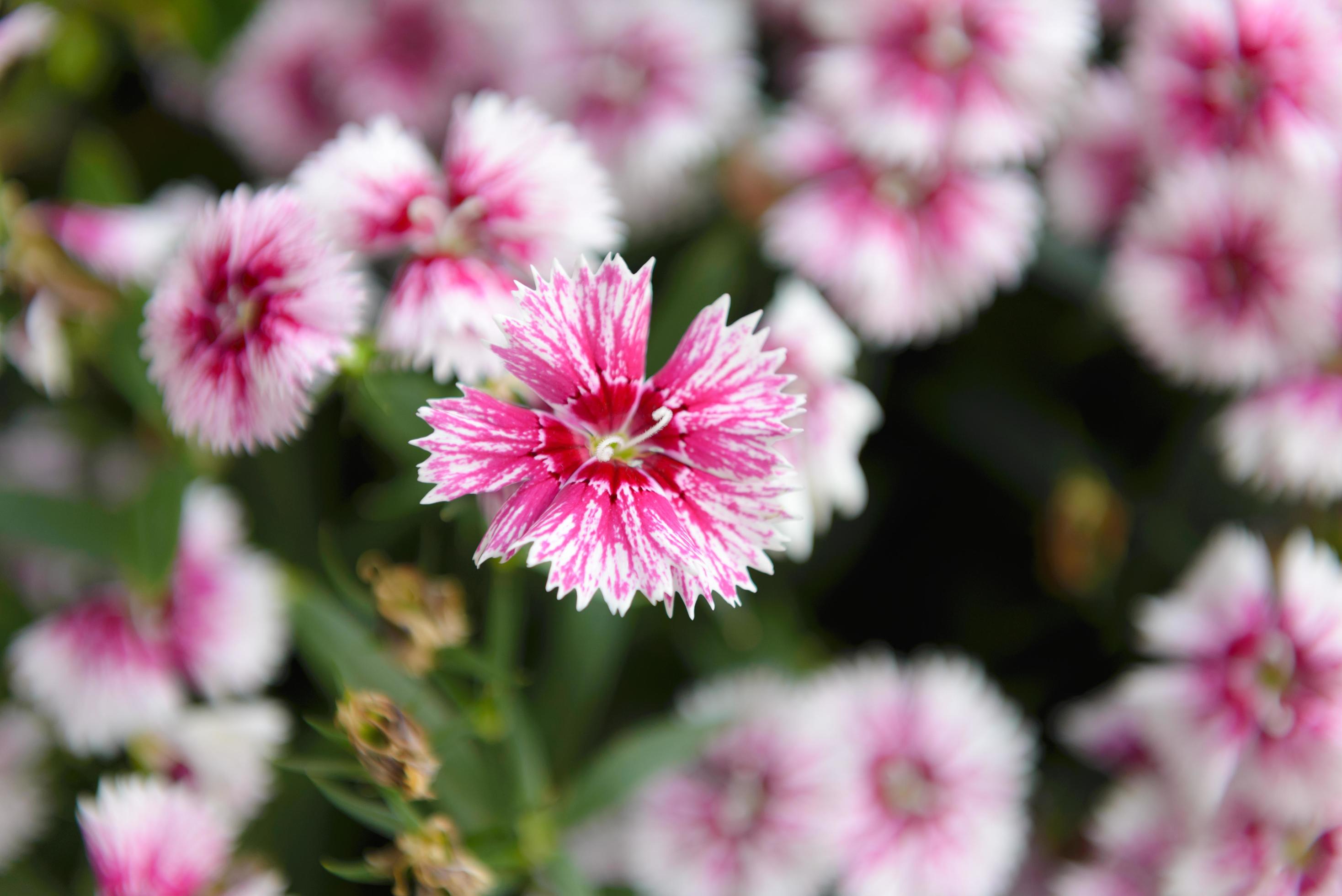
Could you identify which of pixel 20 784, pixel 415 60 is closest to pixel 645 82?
pixel 415 60

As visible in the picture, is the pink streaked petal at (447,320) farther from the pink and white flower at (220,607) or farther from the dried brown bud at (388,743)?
the pink and white flower at (220,607)

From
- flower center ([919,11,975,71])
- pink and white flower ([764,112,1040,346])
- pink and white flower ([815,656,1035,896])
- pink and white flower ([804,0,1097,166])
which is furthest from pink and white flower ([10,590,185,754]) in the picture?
flower center ([919,11,975,71])

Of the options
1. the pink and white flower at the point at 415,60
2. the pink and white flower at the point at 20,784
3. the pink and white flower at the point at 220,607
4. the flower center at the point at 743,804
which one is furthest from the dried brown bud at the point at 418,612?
the pink and white flower at the point at 415,60

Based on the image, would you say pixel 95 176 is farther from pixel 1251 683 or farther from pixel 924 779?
pixel 1251 683

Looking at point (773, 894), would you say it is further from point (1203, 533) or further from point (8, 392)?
point (8, 392)

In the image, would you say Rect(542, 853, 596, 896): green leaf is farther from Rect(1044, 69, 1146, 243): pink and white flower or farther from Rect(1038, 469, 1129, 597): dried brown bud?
Rect(1044, 69, 1146, 243): pink and white flower

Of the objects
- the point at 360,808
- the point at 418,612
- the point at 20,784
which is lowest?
the point at 20,784
